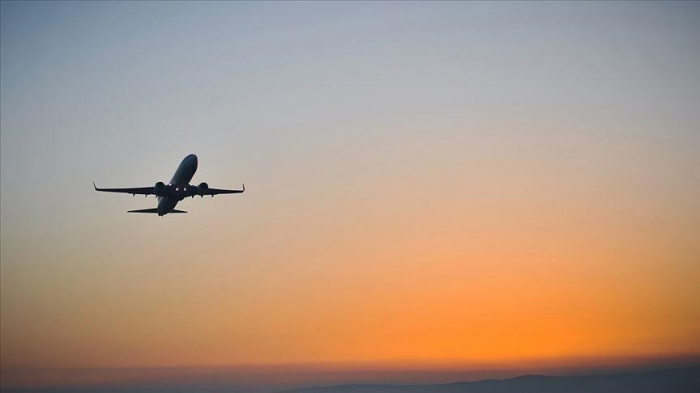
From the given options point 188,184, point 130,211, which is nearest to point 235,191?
point 188,184

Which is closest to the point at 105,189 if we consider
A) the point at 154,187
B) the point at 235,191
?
the point at 154,187

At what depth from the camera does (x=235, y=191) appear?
6102 inches

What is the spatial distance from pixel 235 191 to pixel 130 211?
21963mm

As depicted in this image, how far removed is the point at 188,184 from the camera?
146875 mm

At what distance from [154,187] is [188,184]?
5.77 m

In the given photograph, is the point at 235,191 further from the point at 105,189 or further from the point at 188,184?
the point at 105,189

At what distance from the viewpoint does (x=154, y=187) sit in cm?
14600

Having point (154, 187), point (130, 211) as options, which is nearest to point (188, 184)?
point (154, 187)

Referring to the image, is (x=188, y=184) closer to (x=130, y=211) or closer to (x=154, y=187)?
(x=154, y=187)

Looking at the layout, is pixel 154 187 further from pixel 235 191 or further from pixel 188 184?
pixel 235 191

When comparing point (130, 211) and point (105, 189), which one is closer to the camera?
point (105, 189)

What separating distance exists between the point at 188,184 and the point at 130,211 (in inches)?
803

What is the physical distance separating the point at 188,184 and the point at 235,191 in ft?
35.5

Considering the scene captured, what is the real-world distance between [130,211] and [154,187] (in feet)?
58.0
